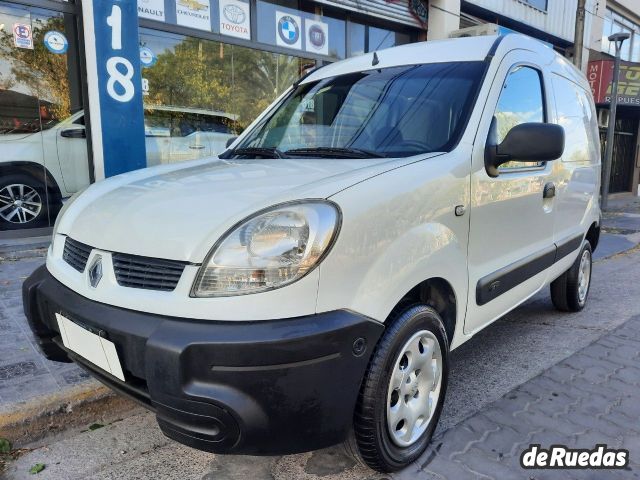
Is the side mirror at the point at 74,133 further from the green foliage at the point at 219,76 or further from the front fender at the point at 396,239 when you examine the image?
the front fender at the point at 396,239

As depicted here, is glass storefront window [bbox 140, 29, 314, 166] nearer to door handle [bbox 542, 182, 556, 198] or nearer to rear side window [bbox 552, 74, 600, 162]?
rear side window [bbox 552, 74, 600, 162]

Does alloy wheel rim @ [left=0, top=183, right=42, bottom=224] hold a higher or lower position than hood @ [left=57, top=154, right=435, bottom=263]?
lower

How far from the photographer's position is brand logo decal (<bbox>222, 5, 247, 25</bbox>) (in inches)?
289

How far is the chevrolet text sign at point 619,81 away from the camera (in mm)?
13320

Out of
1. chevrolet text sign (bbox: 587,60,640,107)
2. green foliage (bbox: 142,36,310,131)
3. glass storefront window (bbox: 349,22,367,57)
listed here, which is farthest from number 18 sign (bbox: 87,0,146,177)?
chevrolet text sign (bbox: 587,60,640,107)

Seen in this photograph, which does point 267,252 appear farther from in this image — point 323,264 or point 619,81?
point 619,81

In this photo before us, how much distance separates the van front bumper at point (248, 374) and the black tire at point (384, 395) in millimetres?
77

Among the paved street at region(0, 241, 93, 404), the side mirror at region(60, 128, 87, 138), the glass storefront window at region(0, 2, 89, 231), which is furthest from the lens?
the side mirror at region(60, 128, 87, 138)

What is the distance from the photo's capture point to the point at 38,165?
6293mm

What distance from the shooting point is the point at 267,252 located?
5.44 ft

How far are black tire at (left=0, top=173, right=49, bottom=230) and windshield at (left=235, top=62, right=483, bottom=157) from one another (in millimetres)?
4329

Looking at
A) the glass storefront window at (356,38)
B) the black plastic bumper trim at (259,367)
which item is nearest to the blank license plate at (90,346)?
the black plastic bumper trim at (259,367)

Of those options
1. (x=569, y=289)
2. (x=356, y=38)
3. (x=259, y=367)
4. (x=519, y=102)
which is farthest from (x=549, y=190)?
(x=356, y=38)

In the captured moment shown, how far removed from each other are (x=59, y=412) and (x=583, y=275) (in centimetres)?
406
